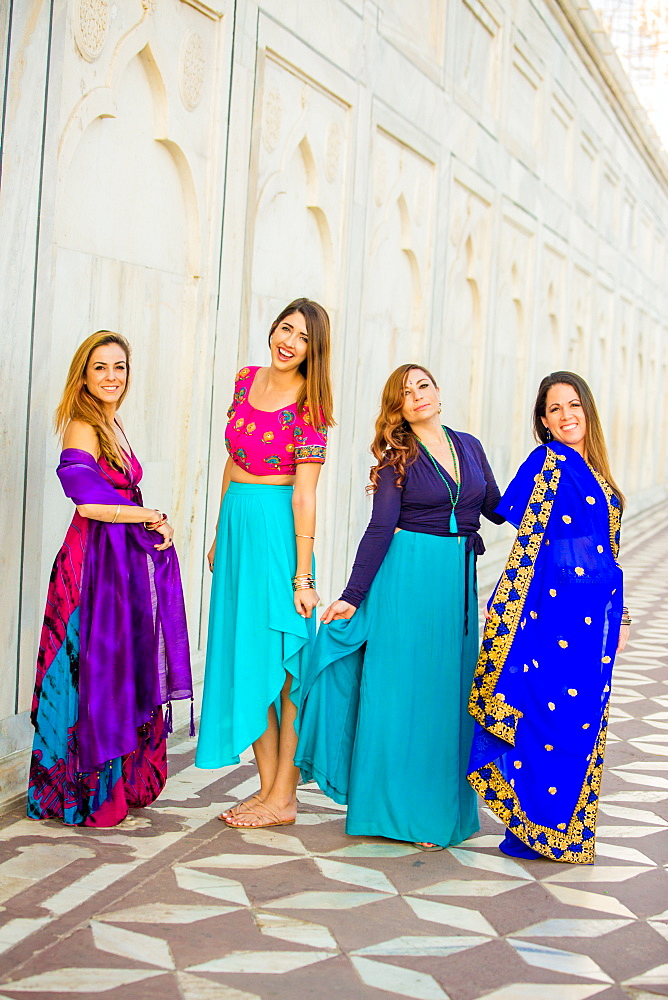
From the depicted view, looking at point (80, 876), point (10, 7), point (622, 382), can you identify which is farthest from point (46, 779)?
point (622, 382)

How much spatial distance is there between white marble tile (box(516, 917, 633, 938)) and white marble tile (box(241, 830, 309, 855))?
32.0 inches

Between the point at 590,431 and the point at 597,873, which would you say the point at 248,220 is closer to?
the point at 590,431

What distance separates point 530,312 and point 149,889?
382 inches

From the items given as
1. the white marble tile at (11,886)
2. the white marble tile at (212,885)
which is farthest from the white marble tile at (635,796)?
the white marble tile at (11,886)

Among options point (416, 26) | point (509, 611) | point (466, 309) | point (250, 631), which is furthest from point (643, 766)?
point (466, 309)

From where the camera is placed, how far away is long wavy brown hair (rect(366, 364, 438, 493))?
3.88 metres

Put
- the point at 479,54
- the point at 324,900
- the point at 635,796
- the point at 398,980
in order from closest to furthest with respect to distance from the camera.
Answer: the point at 398,980
the point at 324,900
the point at 635,796
the point at 479,54

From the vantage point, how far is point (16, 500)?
159 inches

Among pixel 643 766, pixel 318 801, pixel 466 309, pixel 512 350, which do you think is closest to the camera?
pixel 318 801

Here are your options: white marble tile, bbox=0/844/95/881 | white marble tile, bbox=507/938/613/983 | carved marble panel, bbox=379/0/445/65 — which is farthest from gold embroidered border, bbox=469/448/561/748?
carved marble panel, bbox=379/0/445/65

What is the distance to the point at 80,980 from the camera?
2740mm

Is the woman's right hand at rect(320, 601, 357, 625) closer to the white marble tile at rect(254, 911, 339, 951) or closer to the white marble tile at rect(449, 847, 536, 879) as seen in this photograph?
the white marble tile at rect(449, 847, 536, 879)

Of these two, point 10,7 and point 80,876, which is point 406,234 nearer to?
point 10,7

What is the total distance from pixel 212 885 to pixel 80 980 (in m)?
0.71
